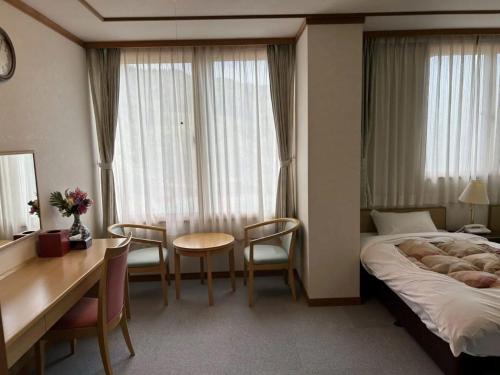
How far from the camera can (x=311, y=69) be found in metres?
3.21

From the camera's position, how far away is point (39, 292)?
211cm

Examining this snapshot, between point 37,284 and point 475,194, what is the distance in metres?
3.84

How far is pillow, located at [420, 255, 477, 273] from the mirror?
2976 millimetres

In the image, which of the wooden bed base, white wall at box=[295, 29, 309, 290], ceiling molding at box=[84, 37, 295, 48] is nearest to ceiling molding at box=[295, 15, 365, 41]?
white wall at box=[295, 29, 309, 290]

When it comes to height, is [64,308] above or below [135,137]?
below

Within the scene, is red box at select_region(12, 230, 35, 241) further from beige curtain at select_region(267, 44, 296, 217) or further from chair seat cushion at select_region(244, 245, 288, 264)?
beige curtain at select_region(267, 44, 296, 217)

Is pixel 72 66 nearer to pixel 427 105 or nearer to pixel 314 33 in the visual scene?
pixel 314 33

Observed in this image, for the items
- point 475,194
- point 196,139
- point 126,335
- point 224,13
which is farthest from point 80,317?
point 475,194

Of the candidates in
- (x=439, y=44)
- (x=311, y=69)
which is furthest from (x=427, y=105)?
(x=311, y=69)

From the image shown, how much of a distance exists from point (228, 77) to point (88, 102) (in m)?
1.50

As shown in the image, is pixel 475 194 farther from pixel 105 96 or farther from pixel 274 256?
pixel 105 96

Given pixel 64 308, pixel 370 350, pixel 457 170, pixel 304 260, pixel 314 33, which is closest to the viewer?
pixel 64 308

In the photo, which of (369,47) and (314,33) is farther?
(369,47)

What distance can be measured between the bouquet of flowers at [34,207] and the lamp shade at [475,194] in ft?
12.6
